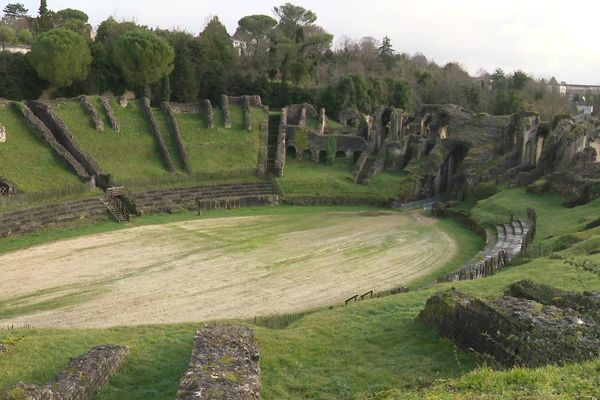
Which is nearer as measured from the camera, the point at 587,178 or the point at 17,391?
the point at 17,391

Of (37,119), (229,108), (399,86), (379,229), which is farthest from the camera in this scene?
(399,86)

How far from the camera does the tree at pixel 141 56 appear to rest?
48.5 meters

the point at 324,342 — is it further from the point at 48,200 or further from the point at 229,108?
the point at 229,108

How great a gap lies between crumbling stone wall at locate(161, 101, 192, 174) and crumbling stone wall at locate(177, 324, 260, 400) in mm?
28384

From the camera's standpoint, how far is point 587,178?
3425 cm

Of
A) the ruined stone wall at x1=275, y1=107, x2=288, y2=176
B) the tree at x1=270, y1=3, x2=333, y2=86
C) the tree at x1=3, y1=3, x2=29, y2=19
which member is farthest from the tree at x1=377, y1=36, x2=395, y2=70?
the tree at x1=3, y1=3, x2=29, y2=19

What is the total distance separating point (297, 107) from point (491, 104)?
28878 millimetres

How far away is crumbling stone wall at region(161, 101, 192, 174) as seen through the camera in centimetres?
4024

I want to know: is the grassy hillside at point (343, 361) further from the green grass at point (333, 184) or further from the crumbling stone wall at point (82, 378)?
the green grass at point (333, 184)

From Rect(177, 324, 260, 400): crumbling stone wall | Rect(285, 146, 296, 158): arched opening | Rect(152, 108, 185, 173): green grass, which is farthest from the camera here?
Rect(285, 146, 296, 158): arched opening

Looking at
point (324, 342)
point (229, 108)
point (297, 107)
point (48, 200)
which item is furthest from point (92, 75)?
point (324, 342)

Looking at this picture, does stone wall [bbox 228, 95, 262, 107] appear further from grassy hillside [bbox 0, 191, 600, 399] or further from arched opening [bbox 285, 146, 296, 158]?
grassy hillside [bbox 0, 191, 600, 399]

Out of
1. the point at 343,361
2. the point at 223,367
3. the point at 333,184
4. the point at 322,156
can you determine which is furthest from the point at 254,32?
the point at 223,367

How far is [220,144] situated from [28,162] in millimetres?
13557
